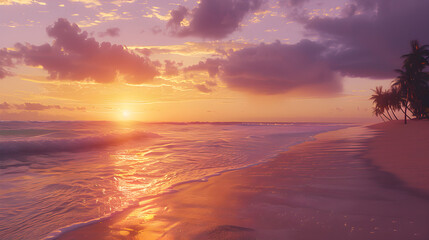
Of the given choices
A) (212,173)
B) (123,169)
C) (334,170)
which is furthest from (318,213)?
(123,169)

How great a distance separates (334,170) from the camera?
5.72 metres

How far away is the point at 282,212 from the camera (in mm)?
3262

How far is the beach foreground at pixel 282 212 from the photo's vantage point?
267 centimetres

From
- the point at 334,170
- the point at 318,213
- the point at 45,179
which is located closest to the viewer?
the point at 318,213

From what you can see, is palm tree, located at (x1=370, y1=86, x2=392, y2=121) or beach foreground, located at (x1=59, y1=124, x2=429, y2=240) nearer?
beach foreground, located at (x1=59, y1=124, x2=429, y2=240)

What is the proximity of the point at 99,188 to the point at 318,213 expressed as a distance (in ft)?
14.1

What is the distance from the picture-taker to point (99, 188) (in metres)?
5.12

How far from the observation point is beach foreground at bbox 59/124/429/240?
2.67 m

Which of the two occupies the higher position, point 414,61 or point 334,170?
point 414,61

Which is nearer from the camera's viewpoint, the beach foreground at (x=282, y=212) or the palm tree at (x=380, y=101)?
the beach foreground at (x=282, y=212)

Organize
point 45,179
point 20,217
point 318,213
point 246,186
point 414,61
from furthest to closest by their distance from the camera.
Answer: point 414,61 < point 45,179 < point 246,186 < point 20,217 < point 318,213

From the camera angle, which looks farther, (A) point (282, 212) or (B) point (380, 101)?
(B) point (380, 101)

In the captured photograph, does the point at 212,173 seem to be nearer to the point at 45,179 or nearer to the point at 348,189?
the point at 348,189

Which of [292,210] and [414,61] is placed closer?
[292,210]
